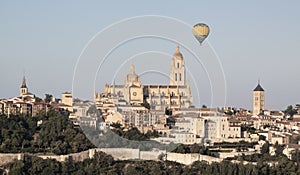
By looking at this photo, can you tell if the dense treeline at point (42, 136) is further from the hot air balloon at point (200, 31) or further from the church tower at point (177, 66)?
the hot air balloon at point (200, 31)

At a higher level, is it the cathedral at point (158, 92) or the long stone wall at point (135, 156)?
the cathedral at point (158, 92)

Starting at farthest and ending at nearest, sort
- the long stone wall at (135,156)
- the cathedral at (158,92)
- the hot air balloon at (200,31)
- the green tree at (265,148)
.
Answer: the cathedral at (158,92)
the green tree at (265,148)
the long stone wall at (135,156)
the hot air balloon at (200,31)

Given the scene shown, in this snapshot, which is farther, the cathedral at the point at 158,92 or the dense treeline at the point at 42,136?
the cathedral at the point at 158,92

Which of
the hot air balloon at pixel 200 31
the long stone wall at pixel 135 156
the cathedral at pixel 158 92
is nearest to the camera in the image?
the hot air balloon at pixel 200 31

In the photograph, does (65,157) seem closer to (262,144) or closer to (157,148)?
(157,148)

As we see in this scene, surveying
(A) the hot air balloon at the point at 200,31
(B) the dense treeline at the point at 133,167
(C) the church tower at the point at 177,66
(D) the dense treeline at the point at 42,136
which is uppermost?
(A) the hot air balloon at the point at 200,31

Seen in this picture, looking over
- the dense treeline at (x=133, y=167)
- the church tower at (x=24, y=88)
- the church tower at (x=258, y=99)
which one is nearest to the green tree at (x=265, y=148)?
the dense treeline at (x=133, y=167)

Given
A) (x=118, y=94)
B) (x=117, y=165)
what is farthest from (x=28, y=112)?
(x=117, y=165)
